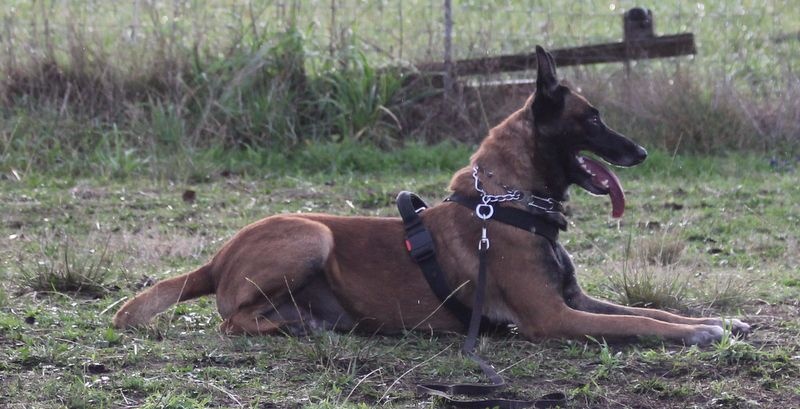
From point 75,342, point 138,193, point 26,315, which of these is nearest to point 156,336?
point 75,342

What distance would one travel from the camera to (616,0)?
529 inches

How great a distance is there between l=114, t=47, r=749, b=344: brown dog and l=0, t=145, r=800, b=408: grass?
13cm

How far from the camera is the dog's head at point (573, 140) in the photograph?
526cm

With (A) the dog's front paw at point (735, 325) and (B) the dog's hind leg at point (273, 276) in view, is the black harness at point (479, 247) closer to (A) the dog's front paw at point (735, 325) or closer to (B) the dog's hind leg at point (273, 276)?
(B) the dog's hind leg at point (273, 276)

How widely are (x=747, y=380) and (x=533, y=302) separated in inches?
38.1

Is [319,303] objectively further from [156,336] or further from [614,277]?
[614,277]

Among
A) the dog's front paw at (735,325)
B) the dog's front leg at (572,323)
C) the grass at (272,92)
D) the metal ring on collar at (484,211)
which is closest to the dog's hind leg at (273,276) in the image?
the metal ring on collar at (484,211)

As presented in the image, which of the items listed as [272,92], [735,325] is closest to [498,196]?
[735,325]

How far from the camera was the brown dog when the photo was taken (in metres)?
5.11

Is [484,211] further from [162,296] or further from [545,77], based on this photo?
[162,296]

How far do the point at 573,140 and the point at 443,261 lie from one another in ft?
2.65

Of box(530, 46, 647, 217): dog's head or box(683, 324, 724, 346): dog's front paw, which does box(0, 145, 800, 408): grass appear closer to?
box(683, 324, 724, 346): dog's front paw

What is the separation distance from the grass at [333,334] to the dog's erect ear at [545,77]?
1.11 meters

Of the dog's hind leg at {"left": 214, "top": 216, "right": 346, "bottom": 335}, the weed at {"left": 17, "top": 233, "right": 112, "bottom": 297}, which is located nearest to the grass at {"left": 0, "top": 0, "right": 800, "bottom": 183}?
the weed at {"left": 17, "top": 233, "right": 112, "bottom": 297}
